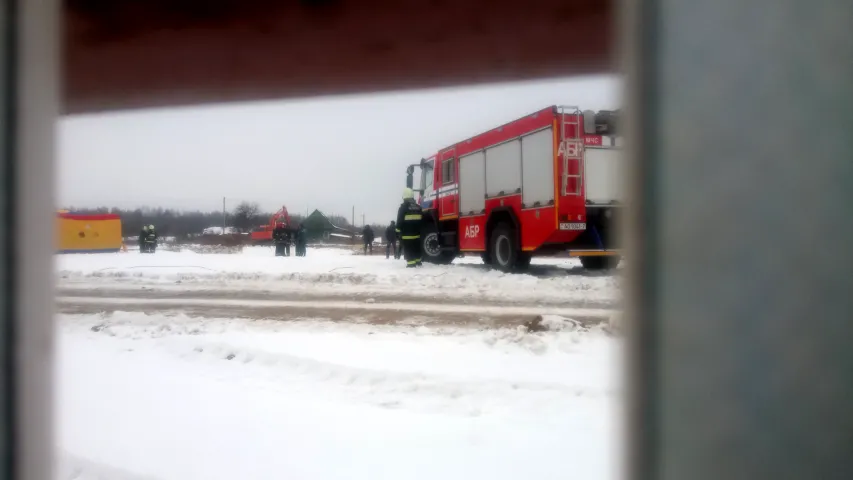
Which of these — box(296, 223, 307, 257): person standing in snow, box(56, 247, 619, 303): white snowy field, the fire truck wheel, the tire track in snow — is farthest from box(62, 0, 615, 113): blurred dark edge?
box(296, 223, 307, 257): person standing in snow

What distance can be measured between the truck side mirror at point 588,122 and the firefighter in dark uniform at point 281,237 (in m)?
11.2

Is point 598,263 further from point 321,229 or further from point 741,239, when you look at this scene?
point 321,229

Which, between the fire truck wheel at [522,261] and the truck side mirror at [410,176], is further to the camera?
the truck side mirror at [410,176]

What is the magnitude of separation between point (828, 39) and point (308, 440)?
2.71 metres

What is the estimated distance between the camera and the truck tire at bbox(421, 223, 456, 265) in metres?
11.9

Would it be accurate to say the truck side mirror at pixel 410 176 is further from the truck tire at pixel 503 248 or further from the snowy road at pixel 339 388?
the snowy road at pixel 339 388

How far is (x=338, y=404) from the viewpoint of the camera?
3279 mm

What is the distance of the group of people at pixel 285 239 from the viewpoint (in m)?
16.7

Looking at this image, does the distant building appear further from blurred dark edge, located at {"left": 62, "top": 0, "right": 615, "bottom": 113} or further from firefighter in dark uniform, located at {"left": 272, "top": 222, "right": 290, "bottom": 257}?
blurred dark edge, located at {"left": 62, "top": 0, "right": 615, "bottom": 113}

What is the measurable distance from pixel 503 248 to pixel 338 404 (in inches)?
276

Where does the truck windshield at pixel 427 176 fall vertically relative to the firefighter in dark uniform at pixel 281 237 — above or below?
above

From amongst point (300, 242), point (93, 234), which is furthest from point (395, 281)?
point (93, 234)

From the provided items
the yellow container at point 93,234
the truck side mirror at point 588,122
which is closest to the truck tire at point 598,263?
the truck side mirror at point 588,122

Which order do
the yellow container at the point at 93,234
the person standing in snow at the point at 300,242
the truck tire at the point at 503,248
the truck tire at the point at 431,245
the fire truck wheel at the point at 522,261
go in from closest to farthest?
the fire truck wheel at the point at 522,261 < the truck tire at the point at 503,248 < the truck tire at the point at 431,245 < the person standing in snow at the point at 300,242 < the yellow container at the point at 93,234
